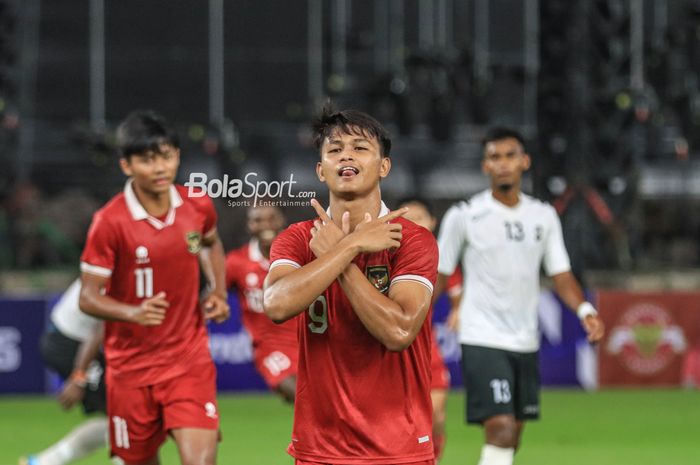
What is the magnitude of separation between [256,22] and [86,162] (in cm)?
432

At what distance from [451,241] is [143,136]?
7.50ft

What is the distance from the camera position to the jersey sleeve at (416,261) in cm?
436

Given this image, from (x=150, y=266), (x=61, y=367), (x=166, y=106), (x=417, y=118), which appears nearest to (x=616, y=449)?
(x=61, y=367)

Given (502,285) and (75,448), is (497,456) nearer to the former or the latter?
(502,285)

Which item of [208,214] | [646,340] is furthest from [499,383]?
[646,340]

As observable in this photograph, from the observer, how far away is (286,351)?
9.06 metres

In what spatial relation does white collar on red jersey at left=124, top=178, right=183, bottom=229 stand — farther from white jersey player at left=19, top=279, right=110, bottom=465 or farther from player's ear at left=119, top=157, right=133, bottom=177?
white jersey player at left=19, top=279, right=110, bottom=465

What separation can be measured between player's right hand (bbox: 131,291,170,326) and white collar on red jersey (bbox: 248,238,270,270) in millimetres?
3115

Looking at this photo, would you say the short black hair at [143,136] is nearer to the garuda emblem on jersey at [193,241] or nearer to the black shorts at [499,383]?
the garuda emblem on jersey at [193,241]

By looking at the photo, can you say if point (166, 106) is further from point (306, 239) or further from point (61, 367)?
point (306, 239)

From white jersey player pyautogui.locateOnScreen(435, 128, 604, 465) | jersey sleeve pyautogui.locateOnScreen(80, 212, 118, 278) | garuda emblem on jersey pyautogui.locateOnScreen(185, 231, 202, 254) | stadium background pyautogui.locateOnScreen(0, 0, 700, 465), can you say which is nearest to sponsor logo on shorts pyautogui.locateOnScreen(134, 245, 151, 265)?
jersey sleeve pyautogui.locateOnScreen(80, 212, 118, 278)

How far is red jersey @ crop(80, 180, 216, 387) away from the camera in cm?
639

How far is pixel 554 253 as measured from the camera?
25.3ft

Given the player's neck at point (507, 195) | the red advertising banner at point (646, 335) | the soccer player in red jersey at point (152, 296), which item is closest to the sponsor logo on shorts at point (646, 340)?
the red advertising banner at point (646, 335)
